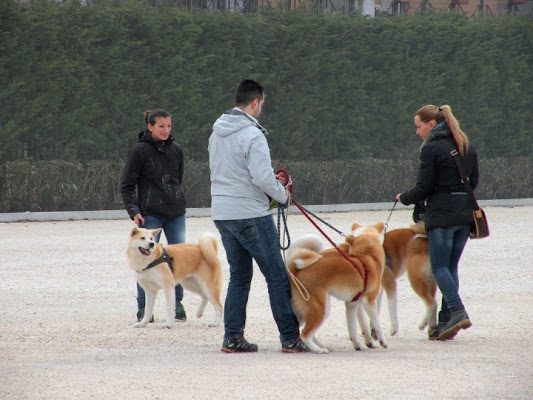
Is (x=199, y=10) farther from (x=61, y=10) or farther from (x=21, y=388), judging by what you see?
(x=21, y=388)

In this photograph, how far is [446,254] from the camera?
7426 mm

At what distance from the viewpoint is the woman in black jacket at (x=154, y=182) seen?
28.0 feet

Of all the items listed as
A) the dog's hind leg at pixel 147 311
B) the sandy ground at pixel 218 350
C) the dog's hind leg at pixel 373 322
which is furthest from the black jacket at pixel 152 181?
the dog's hind leg at pixel 373 322

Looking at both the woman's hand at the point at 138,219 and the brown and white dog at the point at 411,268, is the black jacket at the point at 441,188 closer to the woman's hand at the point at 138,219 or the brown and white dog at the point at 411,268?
the brown and white dog at the point at 411,268

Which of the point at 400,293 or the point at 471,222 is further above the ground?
the point at 471,222

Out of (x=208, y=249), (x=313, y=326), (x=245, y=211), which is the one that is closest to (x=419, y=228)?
(x=313, y=326)

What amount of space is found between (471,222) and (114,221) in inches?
434

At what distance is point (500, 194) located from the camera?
23.4m

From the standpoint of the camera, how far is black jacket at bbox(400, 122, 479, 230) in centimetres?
734

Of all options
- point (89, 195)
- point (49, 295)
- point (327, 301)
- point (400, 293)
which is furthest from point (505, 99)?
point (327, 301)

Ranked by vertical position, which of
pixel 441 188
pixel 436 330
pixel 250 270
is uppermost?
pixel 441 188

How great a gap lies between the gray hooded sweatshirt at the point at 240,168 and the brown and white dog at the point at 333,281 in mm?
473

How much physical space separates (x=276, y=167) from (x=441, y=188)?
13218 millimetres

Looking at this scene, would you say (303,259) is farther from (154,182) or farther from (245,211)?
(154,182)
